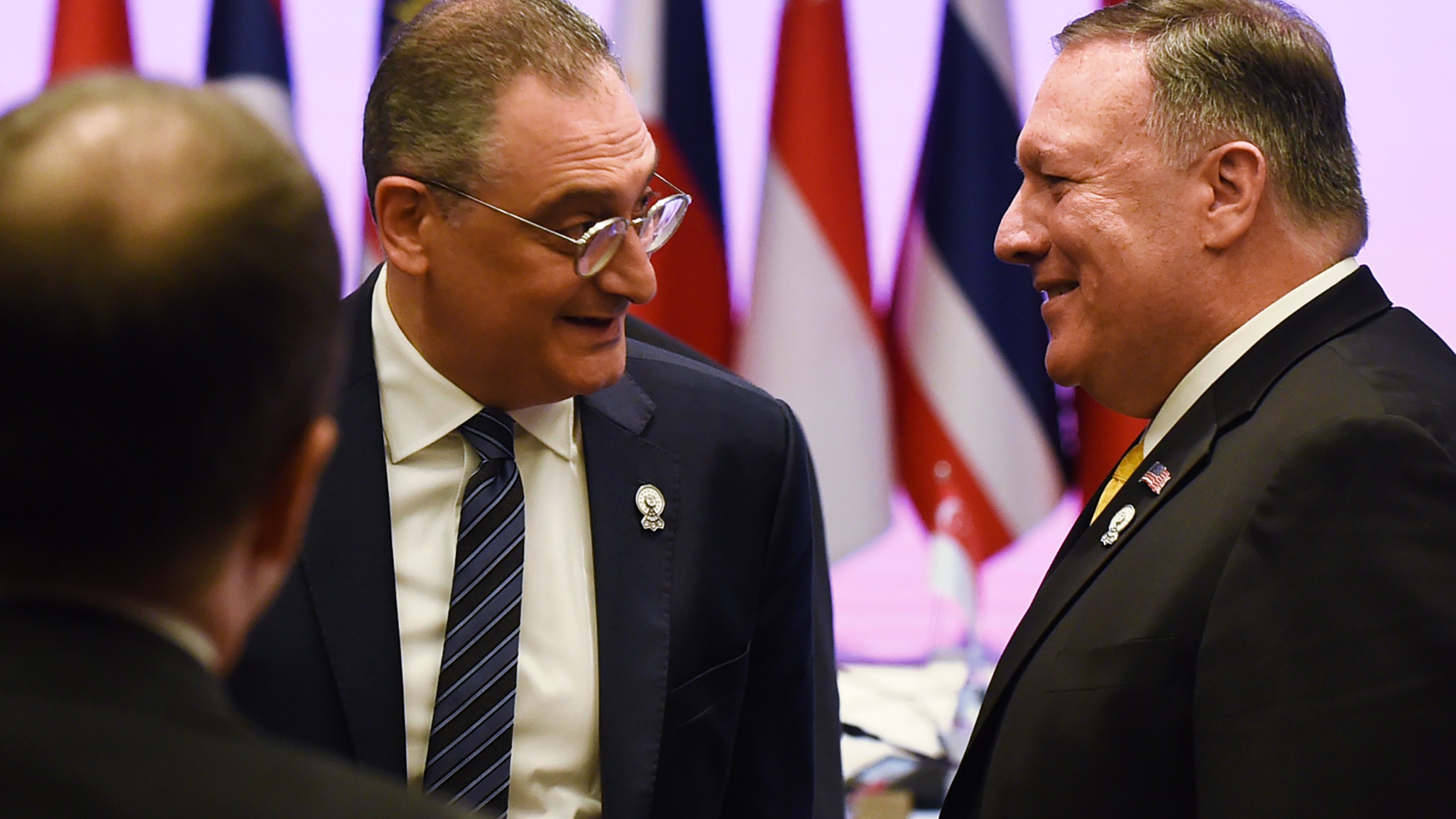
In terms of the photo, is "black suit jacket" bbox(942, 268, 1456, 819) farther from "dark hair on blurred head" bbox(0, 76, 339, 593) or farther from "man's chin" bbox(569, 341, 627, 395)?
"dark hair on blurred head" bbox(0, 76, 339, 593)

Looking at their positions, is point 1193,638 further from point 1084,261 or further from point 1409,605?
point 1084,261

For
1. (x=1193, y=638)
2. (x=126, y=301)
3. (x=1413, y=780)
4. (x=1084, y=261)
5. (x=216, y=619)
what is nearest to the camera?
(x=126, y=301)

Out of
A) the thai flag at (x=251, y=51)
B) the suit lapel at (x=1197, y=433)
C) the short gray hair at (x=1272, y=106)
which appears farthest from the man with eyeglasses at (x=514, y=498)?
the thai flag at (x=251, y=51)

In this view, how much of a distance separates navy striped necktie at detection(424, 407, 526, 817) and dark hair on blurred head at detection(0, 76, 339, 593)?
3.17ft

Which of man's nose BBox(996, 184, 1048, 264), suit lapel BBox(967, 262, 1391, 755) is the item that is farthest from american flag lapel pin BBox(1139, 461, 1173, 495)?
man's nose BBox(996, 184, 1048, 264)

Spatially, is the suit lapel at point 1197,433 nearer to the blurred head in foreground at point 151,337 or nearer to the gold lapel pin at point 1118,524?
the gold lapel pin at point 1118,524

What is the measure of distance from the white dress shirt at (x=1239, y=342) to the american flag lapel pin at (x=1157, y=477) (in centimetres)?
4

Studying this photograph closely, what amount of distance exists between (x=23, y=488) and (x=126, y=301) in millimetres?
121

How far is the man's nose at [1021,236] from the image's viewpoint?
6.24 feet

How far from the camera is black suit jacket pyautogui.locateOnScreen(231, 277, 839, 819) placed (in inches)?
66.6

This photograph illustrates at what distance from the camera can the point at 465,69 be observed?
1799 millimetres

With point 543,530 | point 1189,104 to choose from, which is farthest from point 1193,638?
point 543,530

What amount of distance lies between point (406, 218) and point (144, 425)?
3.78 ft

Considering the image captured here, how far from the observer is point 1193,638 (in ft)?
5.00
